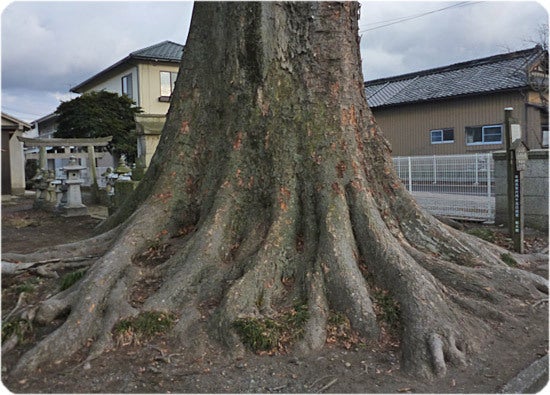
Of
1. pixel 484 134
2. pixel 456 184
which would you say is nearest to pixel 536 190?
pixel 456 184

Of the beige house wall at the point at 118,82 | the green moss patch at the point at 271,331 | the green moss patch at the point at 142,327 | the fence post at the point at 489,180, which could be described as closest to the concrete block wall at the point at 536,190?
the fence post at the point at 489,180

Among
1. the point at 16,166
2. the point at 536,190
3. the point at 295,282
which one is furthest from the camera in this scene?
the point at 16,166

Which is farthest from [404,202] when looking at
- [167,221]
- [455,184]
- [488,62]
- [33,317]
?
[488,62]

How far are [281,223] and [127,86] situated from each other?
26957 mm

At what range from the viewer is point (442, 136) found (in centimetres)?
2486

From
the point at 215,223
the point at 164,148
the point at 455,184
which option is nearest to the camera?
the point at 215,223

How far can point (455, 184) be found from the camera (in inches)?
484

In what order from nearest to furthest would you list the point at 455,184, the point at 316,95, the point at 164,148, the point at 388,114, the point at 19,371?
the point at 19,371, the point at 316,95, the point at 164,148, the point at 455,184, the point at 388,114

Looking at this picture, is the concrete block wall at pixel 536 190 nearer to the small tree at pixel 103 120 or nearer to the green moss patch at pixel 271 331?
the green moss patch at pixel 271 331

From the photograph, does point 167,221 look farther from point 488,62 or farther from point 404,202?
point 488,62

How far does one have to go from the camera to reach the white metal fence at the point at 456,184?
10992 millimetres

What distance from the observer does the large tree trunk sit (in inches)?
173

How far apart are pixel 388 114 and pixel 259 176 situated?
22.9m

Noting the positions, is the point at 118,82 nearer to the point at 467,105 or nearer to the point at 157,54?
the point at 157,54
